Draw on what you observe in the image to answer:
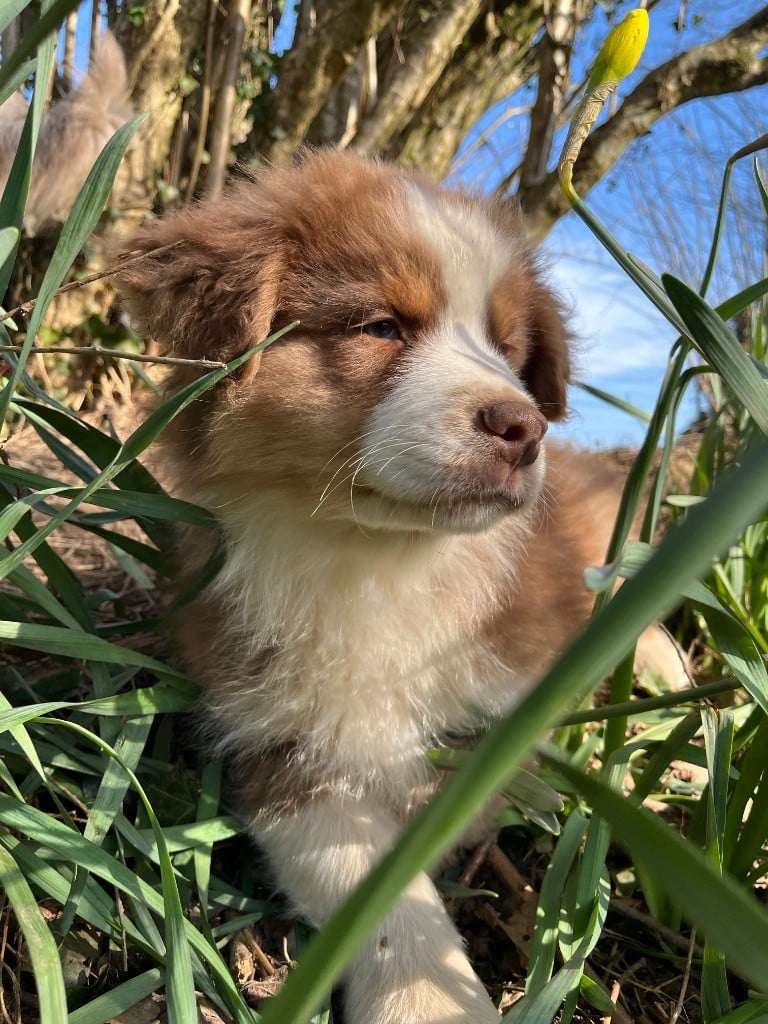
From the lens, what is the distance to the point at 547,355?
2094mm

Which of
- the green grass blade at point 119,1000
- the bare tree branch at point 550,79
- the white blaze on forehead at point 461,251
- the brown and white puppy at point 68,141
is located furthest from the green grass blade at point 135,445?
the bare tree branch at point 550,79

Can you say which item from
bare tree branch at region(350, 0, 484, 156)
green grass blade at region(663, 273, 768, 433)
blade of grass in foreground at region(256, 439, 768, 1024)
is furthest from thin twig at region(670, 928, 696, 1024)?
bare tree branch at region(350, 0, 484, 156)

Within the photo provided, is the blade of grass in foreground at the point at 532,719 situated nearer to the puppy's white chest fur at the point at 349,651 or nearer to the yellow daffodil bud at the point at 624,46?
the yellow daffodil bud at the point at 624,46

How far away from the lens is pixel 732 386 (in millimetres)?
1079

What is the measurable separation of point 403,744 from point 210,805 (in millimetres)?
438

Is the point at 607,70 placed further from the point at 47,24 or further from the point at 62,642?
the point at 62,642

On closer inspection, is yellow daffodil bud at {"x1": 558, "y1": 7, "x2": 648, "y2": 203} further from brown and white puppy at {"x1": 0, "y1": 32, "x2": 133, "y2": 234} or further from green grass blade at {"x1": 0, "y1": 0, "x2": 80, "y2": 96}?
brown and white puppy at {"x1": 0, "y1": 32, "x2": 133, "y2": 234}

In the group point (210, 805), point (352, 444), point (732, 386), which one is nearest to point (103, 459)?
point (352, 444)

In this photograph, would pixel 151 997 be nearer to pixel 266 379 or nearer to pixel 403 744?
pixel 403 744

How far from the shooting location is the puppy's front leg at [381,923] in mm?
1477

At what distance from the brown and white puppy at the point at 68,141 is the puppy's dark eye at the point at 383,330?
3.48 meters

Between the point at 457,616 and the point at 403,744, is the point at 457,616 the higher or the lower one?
the higher one

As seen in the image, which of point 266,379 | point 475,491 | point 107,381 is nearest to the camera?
point 475,491

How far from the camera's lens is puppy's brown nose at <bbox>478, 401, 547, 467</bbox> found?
1.52 metres
